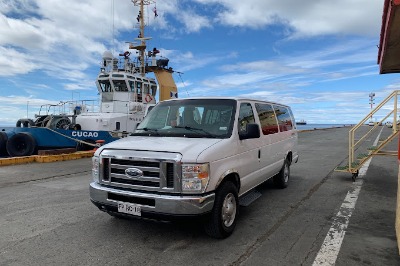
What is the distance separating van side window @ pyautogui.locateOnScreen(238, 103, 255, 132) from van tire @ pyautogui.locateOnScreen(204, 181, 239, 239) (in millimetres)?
1009

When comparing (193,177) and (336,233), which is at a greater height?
(193,177)

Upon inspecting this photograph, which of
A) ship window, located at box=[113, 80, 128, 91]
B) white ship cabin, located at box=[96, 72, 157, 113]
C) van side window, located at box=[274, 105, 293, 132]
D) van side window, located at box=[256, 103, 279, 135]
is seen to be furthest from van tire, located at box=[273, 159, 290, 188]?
ship window, located at box=[113, 80, 128, 91]

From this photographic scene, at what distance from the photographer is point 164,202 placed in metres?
3.84

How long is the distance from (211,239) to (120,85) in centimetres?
1544

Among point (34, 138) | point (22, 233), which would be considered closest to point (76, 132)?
point (34, 138)

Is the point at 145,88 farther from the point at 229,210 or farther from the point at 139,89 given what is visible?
the point at 229,210

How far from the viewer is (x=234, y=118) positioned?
4.87m

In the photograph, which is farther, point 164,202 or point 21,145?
point 21,145

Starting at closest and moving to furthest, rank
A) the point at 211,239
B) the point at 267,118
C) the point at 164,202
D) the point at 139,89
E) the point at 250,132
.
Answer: the point at 164,202 < the point at 211,239 < the point at 250,132 < the point at 267,118 < the point at 139,89

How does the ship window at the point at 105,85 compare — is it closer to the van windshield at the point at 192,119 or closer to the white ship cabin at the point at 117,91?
the white ship cabin at the point at 117,91

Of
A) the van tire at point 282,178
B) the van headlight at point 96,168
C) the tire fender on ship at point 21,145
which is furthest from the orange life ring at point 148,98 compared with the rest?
the van headlight at point 96,168

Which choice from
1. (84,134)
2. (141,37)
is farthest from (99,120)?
(141,37)

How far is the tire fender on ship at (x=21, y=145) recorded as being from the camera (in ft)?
Result: 50.3

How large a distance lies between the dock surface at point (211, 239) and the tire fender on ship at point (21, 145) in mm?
8911
